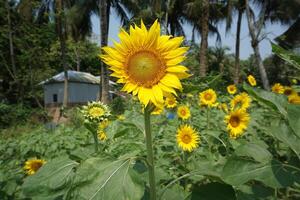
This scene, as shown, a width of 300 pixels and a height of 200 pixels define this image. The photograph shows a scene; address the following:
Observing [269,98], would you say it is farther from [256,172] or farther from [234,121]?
[234,121]

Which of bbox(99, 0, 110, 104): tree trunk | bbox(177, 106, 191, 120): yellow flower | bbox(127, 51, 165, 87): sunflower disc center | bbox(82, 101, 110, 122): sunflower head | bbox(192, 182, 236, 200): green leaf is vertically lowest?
bbox(192, 182, 236, 200): green leaf

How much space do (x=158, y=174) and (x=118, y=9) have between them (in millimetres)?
26273

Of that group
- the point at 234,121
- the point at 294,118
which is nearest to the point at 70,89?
the point at 234,121

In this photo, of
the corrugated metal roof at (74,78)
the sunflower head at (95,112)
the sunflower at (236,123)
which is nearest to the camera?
the sunflower head at (95,112)

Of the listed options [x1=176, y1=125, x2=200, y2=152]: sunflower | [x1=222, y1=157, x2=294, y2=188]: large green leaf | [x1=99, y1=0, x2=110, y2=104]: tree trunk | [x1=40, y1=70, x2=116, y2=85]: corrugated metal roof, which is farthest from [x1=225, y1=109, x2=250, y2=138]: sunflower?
[x1=40, y1=70, x2=116, y2=85]: corrugated metal roof

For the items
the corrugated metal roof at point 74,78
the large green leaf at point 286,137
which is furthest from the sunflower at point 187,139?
the corrugated metal roof at point 74,78

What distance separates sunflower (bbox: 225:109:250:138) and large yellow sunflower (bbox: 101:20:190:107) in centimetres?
176

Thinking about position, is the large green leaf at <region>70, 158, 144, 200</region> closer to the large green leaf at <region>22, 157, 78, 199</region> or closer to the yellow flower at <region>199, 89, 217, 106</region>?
the large green leaf at <region>22, 157, 78, 199</region>

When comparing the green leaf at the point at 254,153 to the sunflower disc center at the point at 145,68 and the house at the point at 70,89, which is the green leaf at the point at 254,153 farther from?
the house at the point at 70,89

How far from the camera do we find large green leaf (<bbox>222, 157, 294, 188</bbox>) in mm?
1386

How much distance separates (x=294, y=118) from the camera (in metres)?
1.33

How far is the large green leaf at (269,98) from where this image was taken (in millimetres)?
1480

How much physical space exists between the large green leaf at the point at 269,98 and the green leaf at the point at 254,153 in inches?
6.3

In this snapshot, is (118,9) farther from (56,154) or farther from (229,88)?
(56,154)
